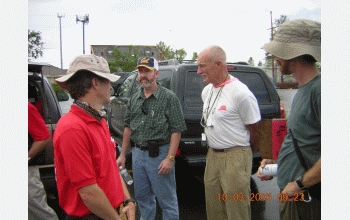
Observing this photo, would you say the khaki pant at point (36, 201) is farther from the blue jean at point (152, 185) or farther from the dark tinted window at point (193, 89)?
the dark tinted window at point (193, 89)

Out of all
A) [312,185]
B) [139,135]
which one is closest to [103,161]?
[312,185]

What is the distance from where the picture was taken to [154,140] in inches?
126

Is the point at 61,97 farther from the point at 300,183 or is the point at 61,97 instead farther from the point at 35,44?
the point at 300,183

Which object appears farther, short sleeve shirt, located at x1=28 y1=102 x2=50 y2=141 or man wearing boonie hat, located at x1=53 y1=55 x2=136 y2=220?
short sleeve shirt, located at x1=28 y1=102 x2=50 y2=141

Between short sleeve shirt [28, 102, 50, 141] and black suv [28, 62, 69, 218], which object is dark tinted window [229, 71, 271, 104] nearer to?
black suv [28, 62, 69, 218]

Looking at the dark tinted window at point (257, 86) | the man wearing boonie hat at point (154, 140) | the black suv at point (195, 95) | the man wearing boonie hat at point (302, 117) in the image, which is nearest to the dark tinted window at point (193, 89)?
the black suv at point (195, 95)

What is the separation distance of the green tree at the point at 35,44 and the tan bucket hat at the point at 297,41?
4.25 ft

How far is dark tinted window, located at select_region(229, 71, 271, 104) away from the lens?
4492mm

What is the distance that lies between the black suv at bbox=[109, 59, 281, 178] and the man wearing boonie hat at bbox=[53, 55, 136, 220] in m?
2.20

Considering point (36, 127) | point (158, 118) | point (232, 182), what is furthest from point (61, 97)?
point (232, 182)

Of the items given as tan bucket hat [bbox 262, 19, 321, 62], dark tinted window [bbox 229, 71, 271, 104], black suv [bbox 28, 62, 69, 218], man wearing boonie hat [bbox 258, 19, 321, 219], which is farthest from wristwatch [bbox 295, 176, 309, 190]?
dark tinted window [bbox 229, 71, 271, 104]

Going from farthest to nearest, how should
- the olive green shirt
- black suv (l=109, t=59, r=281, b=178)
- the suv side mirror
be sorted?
1. the suv side mirror
2. black suv (l=109, t=59, r=281, b=178)
3. the olive green shirt

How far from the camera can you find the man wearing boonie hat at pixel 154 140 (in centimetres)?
320

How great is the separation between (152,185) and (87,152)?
5.49ft
